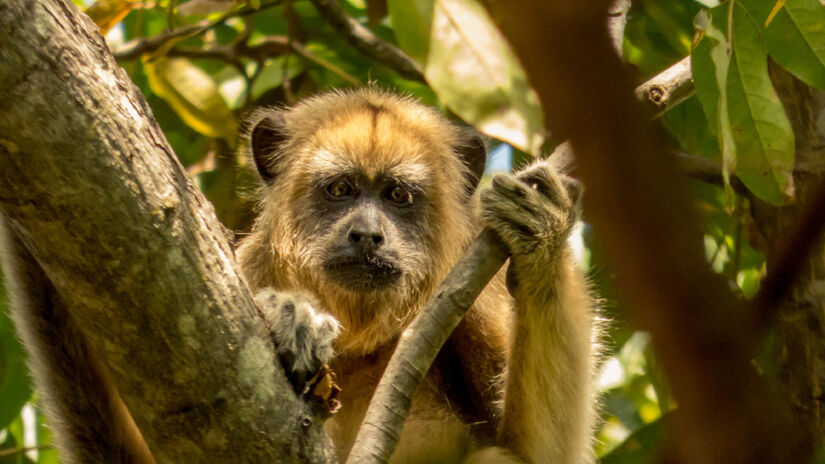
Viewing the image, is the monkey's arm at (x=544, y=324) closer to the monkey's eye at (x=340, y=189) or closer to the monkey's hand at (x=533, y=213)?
the monkey's hand at (x=533, y=213)

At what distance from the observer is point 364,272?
4629 mm

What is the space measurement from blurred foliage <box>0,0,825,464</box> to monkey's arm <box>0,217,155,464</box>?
1218mm

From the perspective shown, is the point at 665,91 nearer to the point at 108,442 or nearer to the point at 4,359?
the point at 108,442

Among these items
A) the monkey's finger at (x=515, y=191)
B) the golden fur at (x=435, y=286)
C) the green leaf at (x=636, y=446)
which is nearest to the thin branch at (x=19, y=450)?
the golden fur at (x=435, y=286)

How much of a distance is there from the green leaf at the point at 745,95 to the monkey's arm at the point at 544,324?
3.35 ft

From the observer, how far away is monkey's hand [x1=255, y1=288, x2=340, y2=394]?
3021 millimetres

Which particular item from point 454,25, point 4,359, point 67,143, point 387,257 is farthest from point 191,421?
point 4,359

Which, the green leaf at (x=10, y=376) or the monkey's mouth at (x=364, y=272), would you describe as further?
the green leaf at (x=10, y=376)

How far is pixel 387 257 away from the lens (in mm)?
4641

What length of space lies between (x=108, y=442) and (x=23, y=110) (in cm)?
209

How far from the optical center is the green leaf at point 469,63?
8.05ft

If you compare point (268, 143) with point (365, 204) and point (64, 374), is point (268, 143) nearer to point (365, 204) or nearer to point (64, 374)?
point (365, 204)

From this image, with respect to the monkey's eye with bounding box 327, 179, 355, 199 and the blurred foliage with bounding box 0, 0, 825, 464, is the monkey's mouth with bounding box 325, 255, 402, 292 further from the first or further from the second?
the blurred foliage with bounding box 0, 0, 825, 464

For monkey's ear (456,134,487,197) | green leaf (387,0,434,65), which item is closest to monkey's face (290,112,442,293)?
monkey's ear (456,134,487,197)
